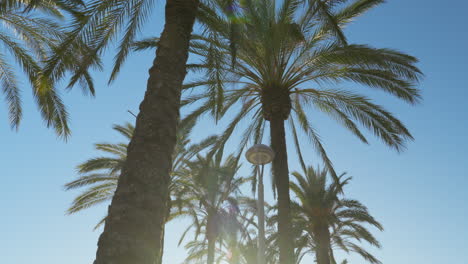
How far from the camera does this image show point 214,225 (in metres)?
19.6

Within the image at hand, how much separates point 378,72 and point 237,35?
521 cm

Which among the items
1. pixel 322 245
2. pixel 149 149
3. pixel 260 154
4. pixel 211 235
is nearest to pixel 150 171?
pixel 149 149

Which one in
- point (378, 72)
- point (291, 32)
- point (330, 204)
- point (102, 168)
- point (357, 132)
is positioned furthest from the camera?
point (330, 204)

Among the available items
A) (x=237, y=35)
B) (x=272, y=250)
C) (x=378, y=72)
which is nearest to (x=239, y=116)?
(x=378, y=72)

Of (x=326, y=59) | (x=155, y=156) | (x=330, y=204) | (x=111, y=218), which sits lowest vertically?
(x=111, y=218)

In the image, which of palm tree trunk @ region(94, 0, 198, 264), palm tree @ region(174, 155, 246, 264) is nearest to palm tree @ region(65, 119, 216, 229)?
palm tree @ region(174, 155, 246, 264)

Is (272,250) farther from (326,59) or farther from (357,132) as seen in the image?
(326,59)

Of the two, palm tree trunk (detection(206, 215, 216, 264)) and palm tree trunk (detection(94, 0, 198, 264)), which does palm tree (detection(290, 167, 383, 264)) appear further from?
palm tree trunk (detection(94, 0, 198, 264))

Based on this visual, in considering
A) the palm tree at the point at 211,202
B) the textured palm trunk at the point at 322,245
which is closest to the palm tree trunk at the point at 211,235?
→ the palm tree at the point at 211,202

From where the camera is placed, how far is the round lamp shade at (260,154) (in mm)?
6891

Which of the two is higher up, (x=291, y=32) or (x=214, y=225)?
(x=291, y=32)

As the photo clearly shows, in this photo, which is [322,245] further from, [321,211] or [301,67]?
[301,67]

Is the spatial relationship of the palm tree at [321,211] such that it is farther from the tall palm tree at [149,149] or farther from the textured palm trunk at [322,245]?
the tall palm tree at [149,149]

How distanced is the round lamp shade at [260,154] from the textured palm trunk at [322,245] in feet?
34.8
